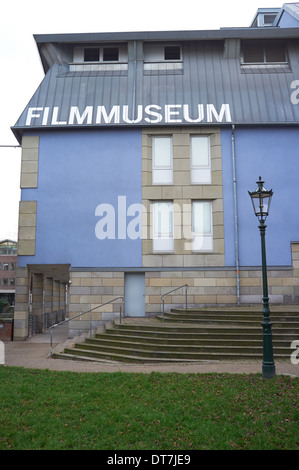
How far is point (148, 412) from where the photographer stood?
739 cm

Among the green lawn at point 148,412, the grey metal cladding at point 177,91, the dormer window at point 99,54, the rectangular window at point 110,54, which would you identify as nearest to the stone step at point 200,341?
the green lawn at point 148,412

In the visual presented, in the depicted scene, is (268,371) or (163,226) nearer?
(268,371)

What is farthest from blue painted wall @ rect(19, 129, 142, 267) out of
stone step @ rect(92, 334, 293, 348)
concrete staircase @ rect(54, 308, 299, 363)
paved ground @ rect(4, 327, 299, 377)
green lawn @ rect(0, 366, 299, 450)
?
green lawn @ rect(0, 366, 299, 450)

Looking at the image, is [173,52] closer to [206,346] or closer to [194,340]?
[194,340]

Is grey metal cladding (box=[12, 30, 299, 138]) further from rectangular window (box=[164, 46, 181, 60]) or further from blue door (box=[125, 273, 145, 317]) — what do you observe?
blue door (box=[125, 273, 145, 317])

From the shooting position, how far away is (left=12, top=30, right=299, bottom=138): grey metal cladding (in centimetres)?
1980

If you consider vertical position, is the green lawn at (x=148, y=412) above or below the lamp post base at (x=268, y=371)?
below

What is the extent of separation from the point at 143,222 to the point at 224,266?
4412 mm

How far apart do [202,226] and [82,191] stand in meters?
6.16

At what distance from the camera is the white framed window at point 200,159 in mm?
19891

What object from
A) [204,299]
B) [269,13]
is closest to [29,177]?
[204,299]

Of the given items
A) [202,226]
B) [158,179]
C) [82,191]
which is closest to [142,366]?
[202,226]

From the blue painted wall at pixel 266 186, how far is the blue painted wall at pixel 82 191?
14.6 ft

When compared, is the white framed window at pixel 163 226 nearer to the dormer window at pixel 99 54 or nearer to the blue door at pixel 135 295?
the blue door at pixel 135 295
